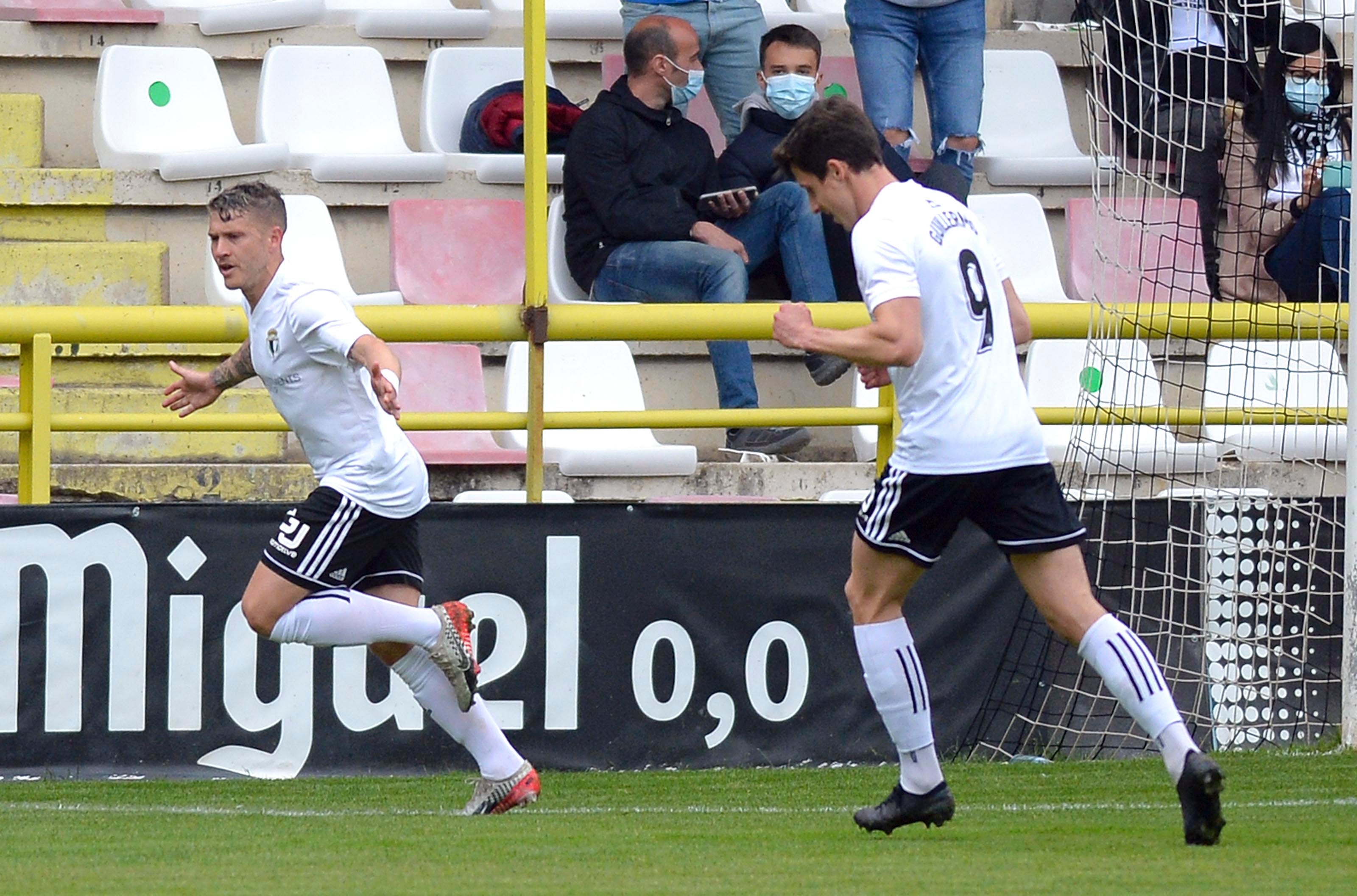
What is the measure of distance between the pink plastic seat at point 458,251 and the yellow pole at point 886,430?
7.96 feet

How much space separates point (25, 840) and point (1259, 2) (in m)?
5.12

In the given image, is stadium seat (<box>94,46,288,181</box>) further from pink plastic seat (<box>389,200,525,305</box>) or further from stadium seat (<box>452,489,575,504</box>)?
stadium seat (<box>452,489,575,504</box>)

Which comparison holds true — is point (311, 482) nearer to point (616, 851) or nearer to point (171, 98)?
point (171, 98)

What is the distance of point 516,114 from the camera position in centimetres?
881

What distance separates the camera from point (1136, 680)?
4.21m

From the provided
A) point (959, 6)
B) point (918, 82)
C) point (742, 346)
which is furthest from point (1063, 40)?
point (742, 346)

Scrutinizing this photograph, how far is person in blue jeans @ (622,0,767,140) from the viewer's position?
8.48 meters

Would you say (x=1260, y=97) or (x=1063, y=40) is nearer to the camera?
(x=1260, y=97)

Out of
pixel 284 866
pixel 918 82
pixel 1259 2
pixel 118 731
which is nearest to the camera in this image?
pixel 284 866

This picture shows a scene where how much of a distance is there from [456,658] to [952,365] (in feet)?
5.03

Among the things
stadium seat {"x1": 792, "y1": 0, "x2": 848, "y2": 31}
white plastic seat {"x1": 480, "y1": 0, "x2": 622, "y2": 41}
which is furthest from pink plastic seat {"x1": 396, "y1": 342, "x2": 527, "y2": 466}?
stadium seat {"x1": 792, "y1": 0, "x2": 848, "y2": 31}

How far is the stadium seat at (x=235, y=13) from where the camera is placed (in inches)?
368

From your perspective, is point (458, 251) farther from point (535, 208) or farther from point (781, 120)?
point (535, 208)

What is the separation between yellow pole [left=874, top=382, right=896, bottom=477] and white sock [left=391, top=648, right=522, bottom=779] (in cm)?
170
